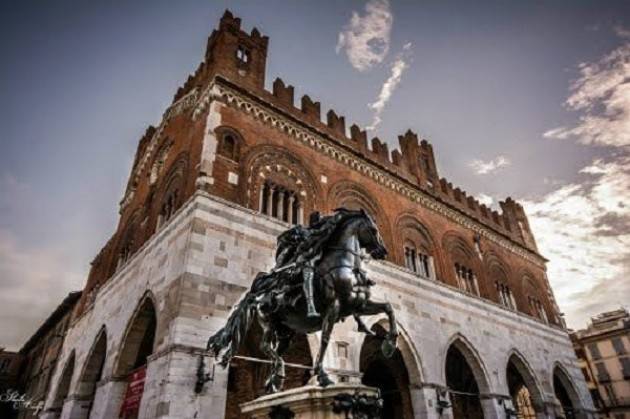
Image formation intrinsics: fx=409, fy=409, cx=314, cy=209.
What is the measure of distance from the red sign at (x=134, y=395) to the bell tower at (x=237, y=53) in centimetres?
784

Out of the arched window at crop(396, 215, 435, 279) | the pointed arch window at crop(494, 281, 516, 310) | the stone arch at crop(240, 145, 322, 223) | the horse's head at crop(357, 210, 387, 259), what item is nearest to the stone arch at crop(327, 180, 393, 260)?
the arched window at crop(396, 215, 435, 279)

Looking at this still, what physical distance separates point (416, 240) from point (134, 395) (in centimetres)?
983

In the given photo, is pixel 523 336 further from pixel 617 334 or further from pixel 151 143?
pixel 617 334

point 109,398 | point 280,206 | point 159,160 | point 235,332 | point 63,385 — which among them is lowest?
point 109,398

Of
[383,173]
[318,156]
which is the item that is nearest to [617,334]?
[383,173]

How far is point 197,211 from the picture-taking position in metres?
8.78

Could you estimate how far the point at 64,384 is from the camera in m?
13.4

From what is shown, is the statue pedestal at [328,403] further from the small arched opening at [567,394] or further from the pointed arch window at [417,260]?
the small arched opening at [567,394]

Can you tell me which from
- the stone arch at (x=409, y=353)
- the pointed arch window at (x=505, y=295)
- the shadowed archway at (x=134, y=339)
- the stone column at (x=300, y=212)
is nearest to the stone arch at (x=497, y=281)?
the pointed arch window at (x=505, y=295)

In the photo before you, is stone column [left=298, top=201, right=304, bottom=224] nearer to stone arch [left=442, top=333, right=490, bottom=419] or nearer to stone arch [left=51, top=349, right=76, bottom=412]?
stone arch [left=442, top=333, right=490, bottom=419]

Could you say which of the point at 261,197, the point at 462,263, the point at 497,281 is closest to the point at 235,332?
the point at 261,197

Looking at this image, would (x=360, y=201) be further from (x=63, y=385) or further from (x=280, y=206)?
(x=63, y=385)

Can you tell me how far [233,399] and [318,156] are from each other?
7207mm

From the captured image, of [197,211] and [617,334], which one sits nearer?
[197,211]
